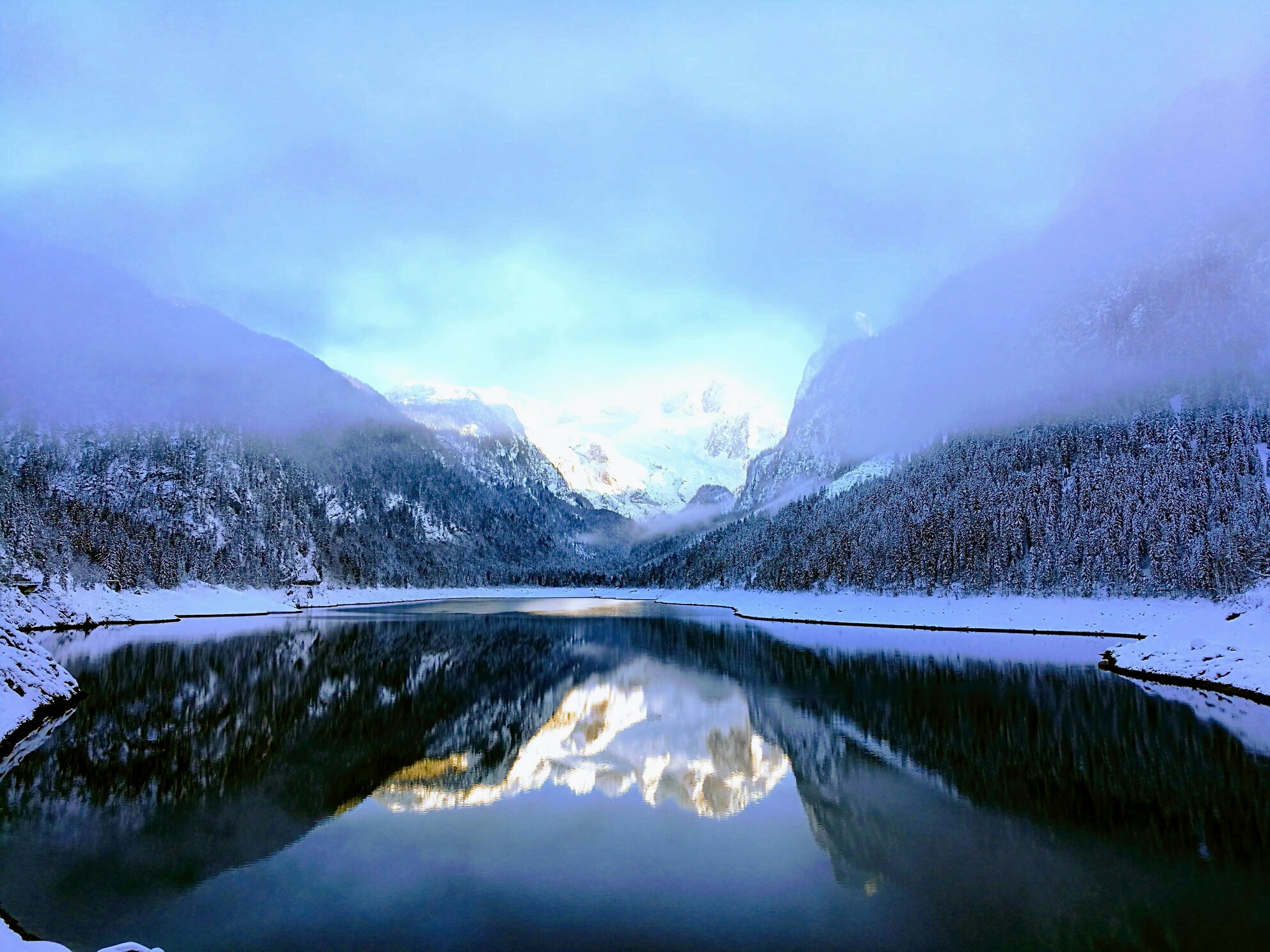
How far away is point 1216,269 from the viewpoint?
171 metres

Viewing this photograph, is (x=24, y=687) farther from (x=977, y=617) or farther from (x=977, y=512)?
(x=977, y=512)

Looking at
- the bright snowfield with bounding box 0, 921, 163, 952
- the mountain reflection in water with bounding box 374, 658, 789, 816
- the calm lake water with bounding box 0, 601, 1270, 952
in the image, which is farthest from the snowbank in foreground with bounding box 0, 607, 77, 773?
the bright snowfield with bounding box 0, 921, 163, 952

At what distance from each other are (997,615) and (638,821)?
66.2 metres

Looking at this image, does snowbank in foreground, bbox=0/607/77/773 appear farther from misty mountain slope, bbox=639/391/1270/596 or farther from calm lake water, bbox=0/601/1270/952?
misty mountain slope, bbox=639/391/1270/596

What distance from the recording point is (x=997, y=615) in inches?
2726

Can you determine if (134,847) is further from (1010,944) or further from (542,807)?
(1010,944)

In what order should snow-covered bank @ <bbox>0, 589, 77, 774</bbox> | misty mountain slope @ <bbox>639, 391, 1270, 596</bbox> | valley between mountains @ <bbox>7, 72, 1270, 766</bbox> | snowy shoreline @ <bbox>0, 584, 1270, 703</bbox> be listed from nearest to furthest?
snow-covered bank @ <bbox>0, 589, 77, 774</bbox> < snowy shoreline @ <bbox>0, 584, 1270, 703</bbox> < valley between mountains @ <bbox>7, 72, 1270, 766</bbox> < misty mountain slope @ <bbox>639, 391, 1270, 596</bbox>

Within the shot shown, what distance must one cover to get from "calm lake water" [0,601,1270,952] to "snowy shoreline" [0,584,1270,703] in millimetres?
5512

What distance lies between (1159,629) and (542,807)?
39.7m

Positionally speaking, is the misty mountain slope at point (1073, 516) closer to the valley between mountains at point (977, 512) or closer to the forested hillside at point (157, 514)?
the valley between mountains at point (977, 512)

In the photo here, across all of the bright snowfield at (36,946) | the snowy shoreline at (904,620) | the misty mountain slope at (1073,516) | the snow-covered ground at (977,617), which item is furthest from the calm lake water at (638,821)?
the misty mountain slope at (1073,516)

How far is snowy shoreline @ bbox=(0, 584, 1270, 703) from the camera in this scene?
31859 mm

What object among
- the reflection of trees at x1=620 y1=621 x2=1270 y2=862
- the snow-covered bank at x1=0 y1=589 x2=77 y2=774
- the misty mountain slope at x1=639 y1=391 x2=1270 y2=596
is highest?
the misty mountain slope at x1=639 y1=391 x2=1270 y2=596

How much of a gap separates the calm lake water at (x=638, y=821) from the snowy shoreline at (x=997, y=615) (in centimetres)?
551
